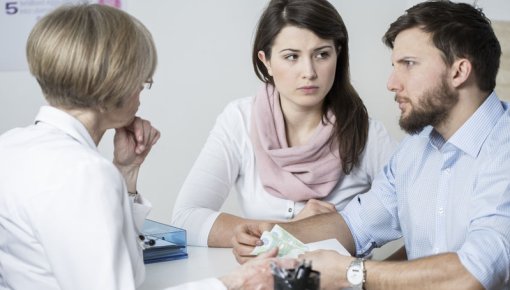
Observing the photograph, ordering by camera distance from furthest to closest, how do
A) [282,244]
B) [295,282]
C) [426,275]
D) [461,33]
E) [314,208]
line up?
[314,208] → [461,33] → [282,244] → [426,275] → [295,282]

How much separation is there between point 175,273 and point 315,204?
2.21 ft

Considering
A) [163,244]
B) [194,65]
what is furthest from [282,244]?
[194,65]

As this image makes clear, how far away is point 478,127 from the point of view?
195 cm

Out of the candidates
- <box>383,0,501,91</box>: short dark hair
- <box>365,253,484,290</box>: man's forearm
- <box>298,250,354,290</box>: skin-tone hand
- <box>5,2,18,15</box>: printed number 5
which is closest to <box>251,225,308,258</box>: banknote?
<box>298,250,354,290</box>: skin-tone hand

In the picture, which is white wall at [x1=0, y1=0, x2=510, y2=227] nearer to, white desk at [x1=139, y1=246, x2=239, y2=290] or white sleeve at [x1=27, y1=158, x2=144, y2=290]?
white desk at [x1=139, y1=246, x2=239, y2=290]

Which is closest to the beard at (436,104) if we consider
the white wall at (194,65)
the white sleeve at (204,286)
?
the white sleeve at (204,286)

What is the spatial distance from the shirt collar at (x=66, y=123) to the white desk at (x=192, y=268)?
44cm

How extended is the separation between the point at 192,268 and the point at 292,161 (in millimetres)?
758

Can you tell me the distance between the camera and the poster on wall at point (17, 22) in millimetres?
3727

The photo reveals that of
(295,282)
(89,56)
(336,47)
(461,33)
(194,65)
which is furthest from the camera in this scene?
(194,65)

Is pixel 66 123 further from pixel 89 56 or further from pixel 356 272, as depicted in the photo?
pixel 356 272

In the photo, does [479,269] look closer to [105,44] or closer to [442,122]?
[442,122]

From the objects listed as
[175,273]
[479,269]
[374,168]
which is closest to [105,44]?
[175,273]

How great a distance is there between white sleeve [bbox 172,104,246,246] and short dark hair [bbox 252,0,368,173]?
29cm
